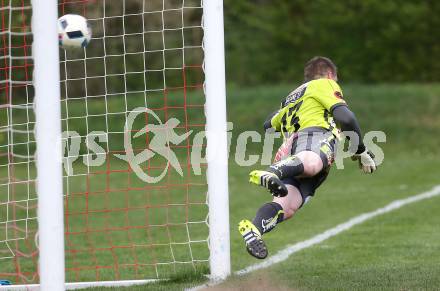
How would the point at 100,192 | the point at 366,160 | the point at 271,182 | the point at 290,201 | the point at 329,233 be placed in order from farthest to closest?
the point at 329,233, the point at 100,192, the point at 366,160, the point at 290,201, the point at 271,182

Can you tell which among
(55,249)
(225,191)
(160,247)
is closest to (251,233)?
(225,191)

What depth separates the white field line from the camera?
794 cm

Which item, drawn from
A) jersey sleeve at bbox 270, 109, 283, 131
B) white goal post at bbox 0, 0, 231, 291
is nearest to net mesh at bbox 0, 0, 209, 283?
white goal post at bbox 0, 0, 231, 291

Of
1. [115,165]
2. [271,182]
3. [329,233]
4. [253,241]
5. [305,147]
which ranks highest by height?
[305,147]

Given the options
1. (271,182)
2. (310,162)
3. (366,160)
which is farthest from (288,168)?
(366,160)

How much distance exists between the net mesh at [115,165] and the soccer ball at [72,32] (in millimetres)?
395

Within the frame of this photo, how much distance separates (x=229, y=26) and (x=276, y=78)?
2.14 m

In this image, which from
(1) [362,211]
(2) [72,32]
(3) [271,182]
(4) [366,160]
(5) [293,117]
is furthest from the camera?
(1) [362,211]

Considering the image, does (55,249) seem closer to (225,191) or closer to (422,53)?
(225,191)

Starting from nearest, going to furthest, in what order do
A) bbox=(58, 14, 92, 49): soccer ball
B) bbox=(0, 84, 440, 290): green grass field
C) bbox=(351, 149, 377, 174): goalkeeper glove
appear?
1. bbox=(351, 149, 377, 174): goalkeeper glove
2. bbox=(0, 84, 440, 290): green grass field
3. bbox=(58, 14, 92, 49): soccer ball

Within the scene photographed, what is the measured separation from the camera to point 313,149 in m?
6.46

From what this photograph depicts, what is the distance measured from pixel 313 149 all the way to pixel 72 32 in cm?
223

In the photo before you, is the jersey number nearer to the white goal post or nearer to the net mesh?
the white goal post

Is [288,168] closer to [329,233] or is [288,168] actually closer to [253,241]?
[253,241]
